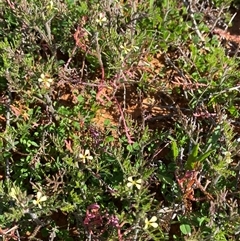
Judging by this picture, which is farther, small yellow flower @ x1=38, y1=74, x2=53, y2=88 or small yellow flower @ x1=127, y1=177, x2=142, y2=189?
small yellow flower @ x1=38, y1=74, x2=53, y2=88

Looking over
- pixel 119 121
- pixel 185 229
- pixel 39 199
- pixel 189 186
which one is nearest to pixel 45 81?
pixel 119 121

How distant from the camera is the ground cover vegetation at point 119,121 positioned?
293cm

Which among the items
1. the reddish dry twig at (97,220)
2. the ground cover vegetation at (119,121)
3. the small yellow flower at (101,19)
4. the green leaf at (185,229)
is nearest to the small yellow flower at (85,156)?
the ground cover vegetation at (119,121)

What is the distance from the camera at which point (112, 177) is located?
320 centimetres

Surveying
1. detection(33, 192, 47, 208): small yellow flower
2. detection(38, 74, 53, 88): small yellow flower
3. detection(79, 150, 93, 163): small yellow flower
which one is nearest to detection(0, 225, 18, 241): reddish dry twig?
detection(33, 192, 47, 208): small yellow flower

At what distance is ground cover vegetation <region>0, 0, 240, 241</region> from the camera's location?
115 inches

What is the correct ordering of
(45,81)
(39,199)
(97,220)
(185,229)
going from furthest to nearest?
(45,81) < (185,229) < (97,220) < (39,199)

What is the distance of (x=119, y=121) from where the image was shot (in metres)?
3.49

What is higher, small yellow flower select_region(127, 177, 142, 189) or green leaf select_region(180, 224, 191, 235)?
small yellow flower select_region(127, 177, 142, 189)

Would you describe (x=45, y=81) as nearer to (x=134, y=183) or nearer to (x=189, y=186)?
(x=134, y=183)

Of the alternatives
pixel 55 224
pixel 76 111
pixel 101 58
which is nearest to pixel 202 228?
pixel 55 224

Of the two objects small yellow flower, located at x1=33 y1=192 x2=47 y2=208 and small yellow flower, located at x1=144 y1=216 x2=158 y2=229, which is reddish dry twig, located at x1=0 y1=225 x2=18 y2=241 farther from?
small yellow flower, located at x1=144 y1=216 x2=158 y2=229

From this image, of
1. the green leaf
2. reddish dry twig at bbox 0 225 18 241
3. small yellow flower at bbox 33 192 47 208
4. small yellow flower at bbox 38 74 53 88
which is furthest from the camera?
small yellow flower at bbox 38 74 53 88

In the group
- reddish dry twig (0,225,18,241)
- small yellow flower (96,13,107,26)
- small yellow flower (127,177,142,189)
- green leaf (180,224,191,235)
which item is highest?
small yellow flower (96,13,107,26)
